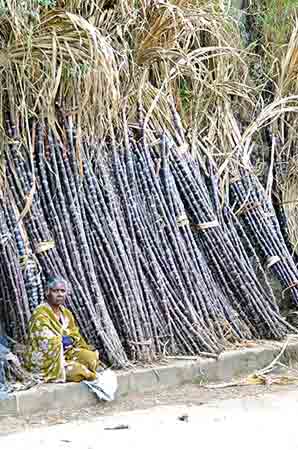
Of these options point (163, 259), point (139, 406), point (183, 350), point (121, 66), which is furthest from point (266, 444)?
point (121, 66)

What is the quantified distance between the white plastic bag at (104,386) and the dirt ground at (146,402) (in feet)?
0.21

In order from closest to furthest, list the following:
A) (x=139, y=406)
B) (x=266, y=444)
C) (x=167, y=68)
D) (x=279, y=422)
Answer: (x=266, y=444) → (x=279, y=422) → (x=139, y=406) → (x=167, y=68)

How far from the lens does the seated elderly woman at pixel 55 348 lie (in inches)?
233

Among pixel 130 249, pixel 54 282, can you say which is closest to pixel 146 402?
pixel 54 282

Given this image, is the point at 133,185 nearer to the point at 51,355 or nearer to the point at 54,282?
the point at 54,282

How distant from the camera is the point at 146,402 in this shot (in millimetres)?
6070

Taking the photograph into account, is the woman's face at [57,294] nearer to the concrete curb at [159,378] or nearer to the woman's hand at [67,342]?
the woman's hand at [67,342]

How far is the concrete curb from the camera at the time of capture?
18.4 feet

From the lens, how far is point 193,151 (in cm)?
754

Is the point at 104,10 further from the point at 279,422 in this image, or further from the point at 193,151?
the point at 279,422

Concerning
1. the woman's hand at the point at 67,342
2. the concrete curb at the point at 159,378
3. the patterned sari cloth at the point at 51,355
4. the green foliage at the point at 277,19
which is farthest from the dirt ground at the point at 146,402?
the green foliage at the point at 277,19

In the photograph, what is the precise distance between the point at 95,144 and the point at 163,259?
3.37 feet

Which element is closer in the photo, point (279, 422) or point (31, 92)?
point (279, 422)

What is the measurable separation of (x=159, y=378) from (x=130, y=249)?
1.02 metres
